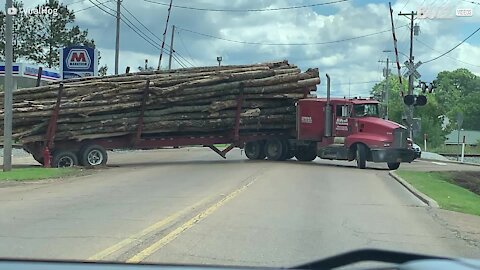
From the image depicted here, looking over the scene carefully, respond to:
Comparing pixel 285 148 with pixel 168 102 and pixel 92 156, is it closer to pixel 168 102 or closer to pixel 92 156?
pixel 168 102

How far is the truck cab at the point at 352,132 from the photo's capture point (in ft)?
85.6

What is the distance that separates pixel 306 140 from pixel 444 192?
1092 cm

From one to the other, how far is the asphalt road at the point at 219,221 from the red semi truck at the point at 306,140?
18.7 feet

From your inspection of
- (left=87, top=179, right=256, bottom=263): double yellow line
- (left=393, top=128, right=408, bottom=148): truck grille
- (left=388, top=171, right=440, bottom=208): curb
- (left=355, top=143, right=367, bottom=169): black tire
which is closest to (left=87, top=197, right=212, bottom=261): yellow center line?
(left=87, top=179, right=256, bottom=263): double yellow line

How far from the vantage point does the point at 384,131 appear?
86.0 feet

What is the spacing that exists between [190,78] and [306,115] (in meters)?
5.37

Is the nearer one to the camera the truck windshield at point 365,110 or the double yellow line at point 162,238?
the double yellow line at point 162,238

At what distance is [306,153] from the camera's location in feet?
99.0

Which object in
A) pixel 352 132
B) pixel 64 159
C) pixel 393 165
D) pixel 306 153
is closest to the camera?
pixel 64 159

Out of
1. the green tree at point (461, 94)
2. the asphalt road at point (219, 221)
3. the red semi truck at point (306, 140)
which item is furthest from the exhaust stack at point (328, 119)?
the green tree at point (461, 94)

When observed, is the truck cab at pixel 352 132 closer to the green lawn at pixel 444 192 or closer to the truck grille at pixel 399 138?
the truck grille at pixel 399 138

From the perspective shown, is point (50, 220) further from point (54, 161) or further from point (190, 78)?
point (190, 78)

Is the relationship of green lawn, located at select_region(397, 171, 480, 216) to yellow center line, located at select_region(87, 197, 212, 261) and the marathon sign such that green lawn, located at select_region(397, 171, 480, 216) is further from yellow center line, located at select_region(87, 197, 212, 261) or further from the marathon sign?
the marathon sign

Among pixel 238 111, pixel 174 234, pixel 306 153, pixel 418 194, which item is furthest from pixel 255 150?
pixel 174 234
